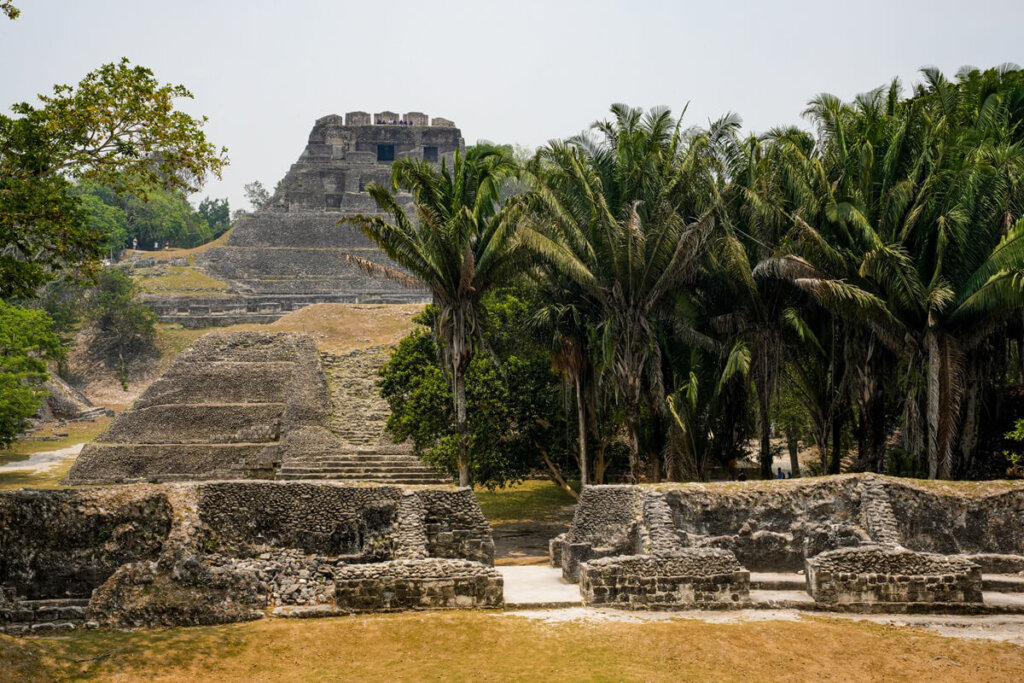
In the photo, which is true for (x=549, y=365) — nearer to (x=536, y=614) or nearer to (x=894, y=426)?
(x=894, y=426)

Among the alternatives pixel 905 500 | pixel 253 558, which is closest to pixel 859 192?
pixel 905 500

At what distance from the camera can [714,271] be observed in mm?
21391

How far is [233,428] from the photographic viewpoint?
100.0 ft

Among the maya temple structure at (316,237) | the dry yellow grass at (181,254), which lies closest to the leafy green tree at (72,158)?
the maya temple structure at (316,237)

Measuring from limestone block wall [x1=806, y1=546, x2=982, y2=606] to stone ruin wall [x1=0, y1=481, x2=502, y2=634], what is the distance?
4.72 metres

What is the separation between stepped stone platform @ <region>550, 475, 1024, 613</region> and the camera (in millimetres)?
13836

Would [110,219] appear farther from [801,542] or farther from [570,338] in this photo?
[801,542]

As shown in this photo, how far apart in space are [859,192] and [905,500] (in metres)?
6.91

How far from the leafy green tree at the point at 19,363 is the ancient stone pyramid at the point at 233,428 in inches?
95.6

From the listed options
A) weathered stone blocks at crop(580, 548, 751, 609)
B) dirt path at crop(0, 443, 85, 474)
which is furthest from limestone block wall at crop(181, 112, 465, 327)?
weathered stone blocks at crop(580, 548, 751, 609)

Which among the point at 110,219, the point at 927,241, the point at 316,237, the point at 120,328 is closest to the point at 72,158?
the point at 927,241

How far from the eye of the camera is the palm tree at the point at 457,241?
19422mm

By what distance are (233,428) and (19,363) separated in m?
6.90

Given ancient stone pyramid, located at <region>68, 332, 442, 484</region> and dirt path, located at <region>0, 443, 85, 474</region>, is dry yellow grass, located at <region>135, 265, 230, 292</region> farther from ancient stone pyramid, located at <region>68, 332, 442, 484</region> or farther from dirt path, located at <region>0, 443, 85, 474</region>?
dirt path, located at <region>0, 443, 85, 474</region>
